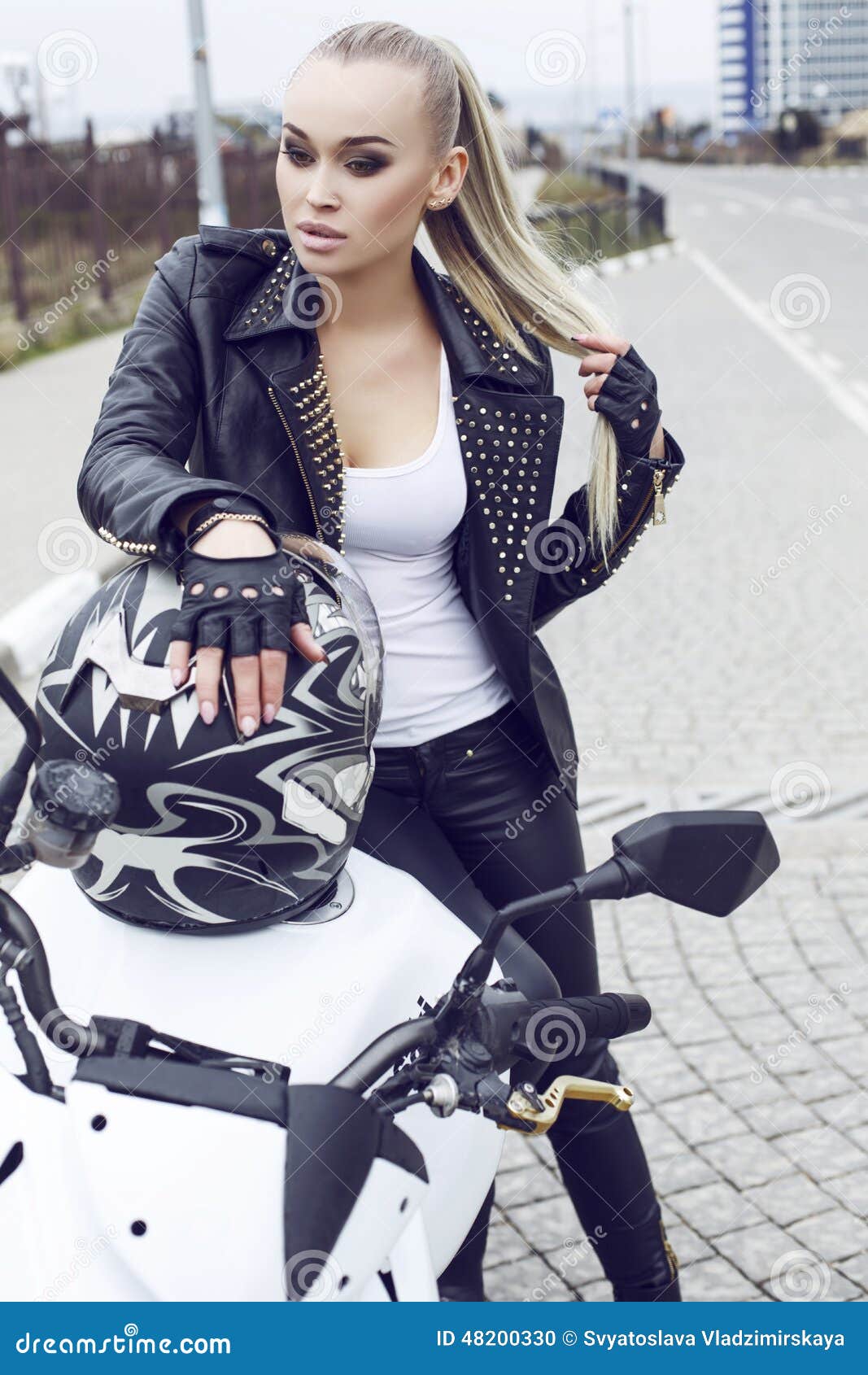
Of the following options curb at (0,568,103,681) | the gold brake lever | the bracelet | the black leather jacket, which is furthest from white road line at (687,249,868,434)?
the bracelet

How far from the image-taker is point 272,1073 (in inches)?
57.2

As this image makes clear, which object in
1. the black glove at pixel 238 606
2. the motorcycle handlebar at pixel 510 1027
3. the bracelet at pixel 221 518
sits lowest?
the motorcycle handlebar at pixel 510 1027

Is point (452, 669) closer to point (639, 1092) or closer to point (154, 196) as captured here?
point (639, 1092)

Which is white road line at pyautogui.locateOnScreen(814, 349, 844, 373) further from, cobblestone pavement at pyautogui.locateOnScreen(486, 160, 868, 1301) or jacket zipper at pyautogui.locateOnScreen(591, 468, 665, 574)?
jacket zipper at pyautogui.locateOnScreen(591, 468, 665, 574)

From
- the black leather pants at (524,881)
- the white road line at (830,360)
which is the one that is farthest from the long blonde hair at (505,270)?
the white road line at (830,360)

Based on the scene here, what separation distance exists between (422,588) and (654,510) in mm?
350

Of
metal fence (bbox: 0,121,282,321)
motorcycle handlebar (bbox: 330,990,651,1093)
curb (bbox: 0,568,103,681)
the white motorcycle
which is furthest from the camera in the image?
metal fence (bbox: 0,121,282,321)

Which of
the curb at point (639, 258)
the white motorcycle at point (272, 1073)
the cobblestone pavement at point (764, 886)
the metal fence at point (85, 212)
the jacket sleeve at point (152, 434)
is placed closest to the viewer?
the white motorcycle at point (272, 1073)

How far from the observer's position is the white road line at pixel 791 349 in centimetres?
1168

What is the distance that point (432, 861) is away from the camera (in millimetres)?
2088

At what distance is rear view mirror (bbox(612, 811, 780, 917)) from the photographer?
1590 millimetres

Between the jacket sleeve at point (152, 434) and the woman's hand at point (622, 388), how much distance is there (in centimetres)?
51

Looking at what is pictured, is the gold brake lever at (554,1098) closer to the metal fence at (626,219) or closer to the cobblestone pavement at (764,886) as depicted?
the cobblestone pavement at (764,886)

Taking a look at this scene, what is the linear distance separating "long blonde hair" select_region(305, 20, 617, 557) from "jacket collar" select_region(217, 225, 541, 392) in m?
0.02
